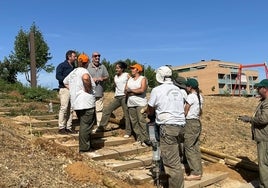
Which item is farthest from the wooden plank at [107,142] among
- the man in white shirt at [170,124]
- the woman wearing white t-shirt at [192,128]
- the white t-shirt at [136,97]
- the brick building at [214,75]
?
the brick building at [214,75]

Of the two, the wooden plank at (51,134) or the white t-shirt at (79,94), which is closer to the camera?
the white t-shirt at (79,94)

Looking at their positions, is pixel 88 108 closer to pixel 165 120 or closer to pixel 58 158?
pixel 58 158

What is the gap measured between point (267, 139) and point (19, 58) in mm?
27153

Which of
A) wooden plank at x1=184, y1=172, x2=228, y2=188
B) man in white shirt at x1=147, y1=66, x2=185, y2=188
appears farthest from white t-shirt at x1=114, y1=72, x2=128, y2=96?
man in white shirt at x1=147, y1=66, x2=185, y2=188

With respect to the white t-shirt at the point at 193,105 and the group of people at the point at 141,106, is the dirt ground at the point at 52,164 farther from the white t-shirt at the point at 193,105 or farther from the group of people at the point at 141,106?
the white t-shirt at the point at 193,105

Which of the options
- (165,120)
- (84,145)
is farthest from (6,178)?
(165,120)

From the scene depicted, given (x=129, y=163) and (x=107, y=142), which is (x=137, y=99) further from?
(x=129, y=163)

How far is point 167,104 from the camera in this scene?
5945 mm

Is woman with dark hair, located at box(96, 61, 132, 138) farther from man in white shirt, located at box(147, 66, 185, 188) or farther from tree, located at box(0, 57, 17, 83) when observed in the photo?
tree, located at box(0, 57, 17, 83)

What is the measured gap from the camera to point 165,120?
5949 millimetres

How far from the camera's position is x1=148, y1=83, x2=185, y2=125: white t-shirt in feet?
19.5

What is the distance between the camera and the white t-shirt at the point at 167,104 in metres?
5.94

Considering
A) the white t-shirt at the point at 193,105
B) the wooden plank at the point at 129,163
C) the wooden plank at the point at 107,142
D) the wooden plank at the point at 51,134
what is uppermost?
the white t-shirt at the point at 193,105

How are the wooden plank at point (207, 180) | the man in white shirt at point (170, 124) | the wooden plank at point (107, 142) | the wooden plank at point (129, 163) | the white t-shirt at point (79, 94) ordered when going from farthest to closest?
1. the wooden plank at point (107, 142)
2. the white t-shirt at point (79, 94)
3. the wooden plank at point (129, 163)
4. the wooden plank at point (207, 180)
5. the man in white shirt at point (170, 124)
